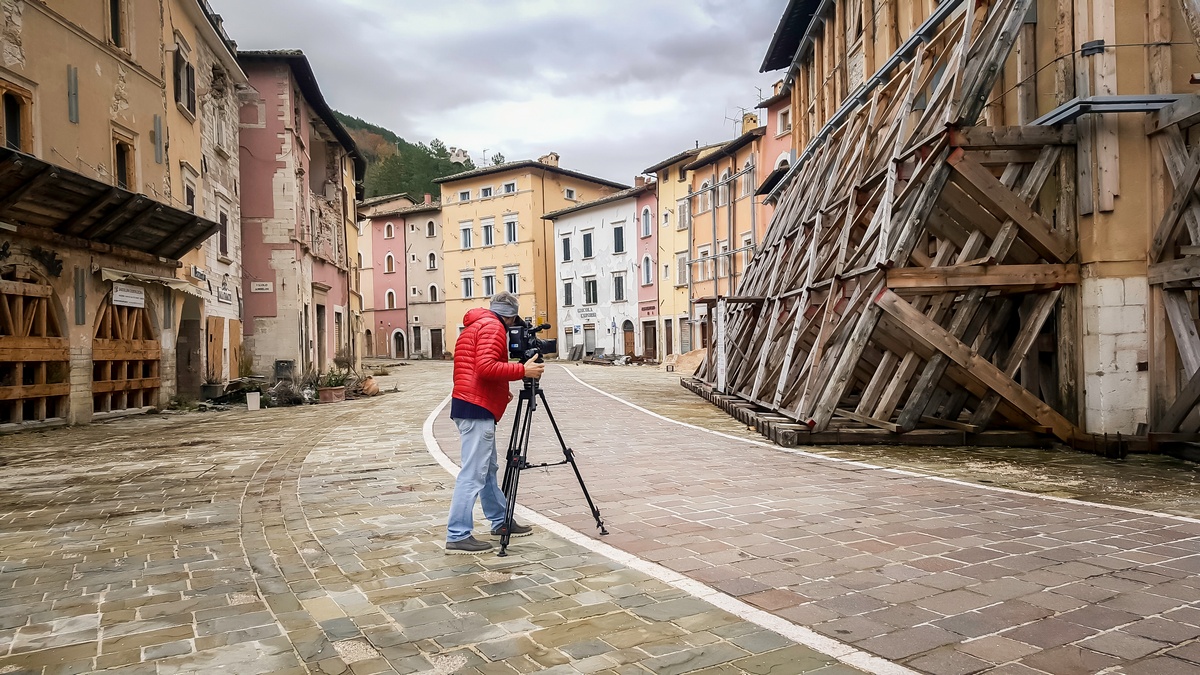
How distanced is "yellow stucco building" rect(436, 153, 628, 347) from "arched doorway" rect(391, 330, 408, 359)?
16.0ft

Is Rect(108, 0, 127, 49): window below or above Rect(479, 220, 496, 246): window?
below

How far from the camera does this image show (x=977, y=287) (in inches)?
384

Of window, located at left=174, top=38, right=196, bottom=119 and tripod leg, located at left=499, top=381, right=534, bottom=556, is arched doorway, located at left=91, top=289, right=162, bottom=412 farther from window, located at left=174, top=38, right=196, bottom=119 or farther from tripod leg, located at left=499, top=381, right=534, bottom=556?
tripod leg, located at left=499, top=381, right=534, bottom=556

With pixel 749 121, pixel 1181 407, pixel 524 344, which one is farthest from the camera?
pixel 749 121

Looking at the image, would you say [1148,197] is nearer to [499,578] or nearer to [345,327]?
[499,578]

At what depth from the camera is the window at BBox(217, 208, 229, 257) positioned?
875 inches

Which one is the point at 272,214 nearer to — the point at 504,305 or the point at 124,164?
the point at 124,164

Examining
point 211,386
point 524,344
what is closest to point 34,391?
point 211,386

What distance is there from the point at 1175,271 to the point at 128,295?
1770 cm

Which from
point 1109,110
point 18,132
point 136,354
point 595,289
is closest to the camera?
point 1109,110

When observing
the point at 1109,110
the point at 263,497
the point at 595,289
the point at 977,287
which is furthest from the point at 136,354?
the point at 595,289

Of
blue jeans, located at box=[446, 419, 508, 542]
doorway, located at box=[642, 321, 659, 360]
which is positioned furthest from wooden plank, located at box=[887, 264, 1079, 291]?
doorway, located at box=[642, 321, 659, 360]

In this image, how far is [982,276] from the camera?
969 cm

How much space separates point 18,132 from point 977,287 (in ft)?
48.7
